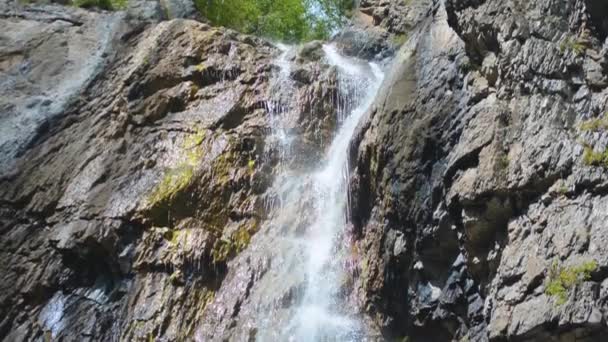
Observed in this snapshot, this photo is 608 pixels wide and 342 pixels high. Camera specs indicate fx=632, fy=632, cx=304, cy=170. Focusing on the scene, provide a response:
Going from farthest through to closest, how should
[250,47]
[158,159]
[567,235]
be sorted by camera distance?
1. [250,47]
2. [158,159]
3. [567,235]

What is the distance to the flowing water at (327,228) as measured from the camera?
10992mm

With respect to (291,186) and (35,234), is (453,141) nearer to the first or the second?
(291,186)

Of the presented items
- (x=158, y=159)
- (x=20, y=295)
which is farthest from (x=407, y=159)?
(x=20, y=295)

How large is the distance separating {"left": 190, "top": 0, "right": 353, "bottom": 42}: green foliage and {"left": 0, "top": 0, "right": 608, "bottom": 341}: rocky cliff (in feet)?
16.3

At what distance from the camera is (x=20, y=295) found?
12.9 meters

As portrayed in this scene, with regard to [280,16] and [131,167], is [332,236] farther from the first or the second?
[280,16]

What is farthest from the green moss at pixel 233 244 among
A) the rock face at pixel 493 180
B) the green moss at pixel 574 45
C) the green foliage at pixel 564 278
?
the green moss at pixel 574 45

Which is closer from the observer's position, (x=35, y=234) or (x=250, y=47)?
(x=35, y=234)

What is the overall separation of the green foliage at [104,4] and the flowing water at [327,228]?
23.3ft

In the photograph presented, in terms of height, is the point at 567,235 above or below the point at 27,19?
above

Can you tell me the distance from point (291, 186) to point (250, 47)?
206 inches

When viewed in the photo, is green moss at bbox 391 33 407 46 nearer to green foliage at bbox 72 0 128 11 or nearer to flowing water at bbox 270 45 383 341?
flowing water at bbox 270 45 383 341

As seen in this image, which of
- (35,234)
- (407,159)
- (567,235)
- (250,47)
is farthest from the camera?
(250,47)

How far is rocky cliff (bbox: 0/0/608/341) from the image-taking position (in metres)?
8.00
